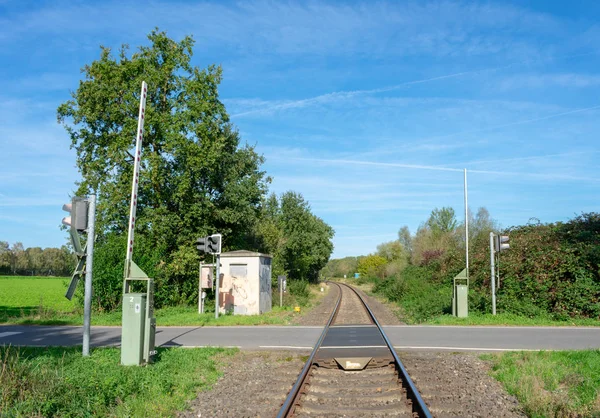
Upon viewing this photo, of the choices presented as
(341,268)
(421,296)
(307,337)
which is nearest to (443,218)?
(421,296)

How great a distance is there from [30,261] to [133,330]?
126 metres

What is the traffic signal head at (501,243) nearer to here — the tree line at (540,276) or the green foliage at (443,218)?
the tree line at (540,276)

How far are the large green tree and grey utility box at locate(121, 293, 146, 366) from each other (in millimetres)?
18110

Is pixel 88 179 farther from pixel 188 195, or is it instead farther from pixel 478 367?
pixel 478 367

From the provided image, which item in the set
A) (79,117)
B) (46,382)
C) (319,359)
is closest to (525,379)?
(319,359)

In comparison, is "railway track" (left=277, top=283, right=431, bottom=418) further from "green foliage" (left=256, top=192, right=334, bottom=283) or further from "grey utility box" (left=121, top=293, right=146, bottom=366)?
"green foliage" (left=256, top=192, right=334, bottom=283)

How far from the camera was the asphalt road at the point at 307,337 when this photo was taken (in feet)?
40.4

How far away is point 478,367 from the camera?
31.7 ft

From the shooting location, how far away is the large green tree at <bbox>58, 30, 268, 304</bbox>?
27759 mm

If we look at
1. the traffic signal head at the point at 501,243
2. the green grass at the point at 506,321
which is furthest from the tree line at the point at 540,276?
the traffic signal head at the point at 501,243

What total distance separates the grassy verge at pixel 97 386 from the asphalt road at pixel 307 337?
3428mm

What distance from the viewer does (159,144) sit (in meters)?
29.0

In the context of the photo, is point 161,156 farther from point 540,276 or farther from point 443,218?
point 443,218

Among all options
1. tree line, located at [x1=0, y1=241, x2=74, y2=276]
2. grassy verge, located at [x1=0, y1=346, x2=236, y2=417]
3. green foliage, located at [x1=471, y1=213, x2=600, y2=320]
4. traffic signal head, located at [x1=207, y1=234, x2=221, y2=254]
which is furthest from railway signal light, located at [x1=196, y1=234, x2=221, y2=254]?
tree line, located at [x1=0, y1=241, x2=74, y2=276]
